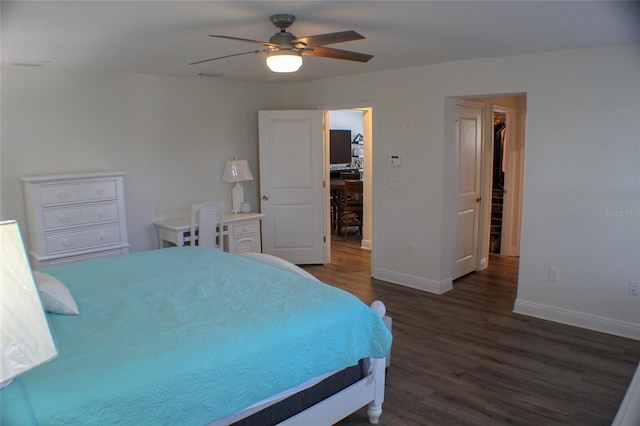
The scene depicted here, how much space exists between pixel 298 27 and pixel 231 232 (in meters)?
2.76

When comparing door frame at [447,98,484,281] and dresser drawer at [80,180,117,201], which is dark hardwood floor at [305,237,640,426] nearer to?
door frame at [447,98,484,281]

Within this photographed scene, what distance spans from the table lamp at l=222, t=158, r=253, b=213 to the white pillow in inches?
127

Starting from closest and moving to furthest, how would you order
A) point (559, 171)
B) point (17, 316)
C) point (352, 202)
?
point (17, 316) → point (559, 171) → point (352, 202)

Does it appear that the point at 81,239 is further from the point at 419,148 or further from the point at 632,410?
the point at 632,410

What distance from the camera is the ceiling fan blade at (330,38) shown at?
239 centimetres

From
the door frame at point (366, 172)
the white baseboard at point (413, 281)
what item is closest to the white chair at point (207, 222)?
the door frame at point (366, 172)

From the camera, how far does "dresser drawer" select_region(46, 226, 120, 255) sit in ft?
13.0

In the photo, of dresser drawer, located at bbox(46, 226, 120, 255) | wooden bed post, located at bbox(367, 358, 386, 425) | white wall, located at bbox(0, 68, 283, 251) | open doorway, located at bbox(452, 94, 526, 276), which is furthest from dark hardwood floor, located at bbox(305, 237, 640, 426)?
dresser drawer, located at bbox(46, 226, 120, 255)

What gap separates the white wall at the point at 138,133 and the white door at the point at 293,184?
0.28 metres

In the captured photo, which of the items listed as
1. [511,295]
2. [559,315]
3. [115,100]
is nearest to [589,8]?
[559,315]

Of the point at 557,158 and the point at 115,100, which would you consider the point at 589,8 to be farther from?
the point at 115,100

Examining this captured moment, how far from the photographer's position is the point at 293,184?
578 cm

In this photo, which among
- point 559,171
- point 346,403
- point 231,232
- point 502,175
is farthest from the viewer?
point 502,175

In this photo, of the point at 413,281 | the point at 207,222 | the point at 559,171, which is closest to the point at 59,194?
the point at 207,222
